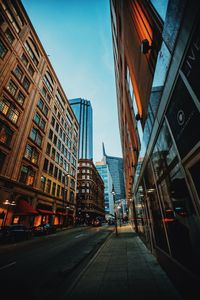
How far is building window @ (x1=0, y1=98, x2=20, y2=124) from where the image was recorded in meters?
21.2

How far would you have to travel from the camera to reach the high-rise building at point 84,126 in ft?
453

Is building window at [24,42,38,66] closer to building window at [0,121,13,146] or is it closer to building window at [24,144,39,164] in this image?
building window at [0,121,13,146]

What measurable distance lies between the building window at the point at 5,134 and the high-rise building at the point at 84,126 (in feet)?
368

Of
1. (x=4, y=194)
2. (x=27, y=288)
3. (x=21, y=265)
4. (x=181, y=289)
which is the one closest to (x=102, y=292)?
(x=181, y=289)

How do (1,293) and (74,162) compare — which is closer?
(1,293)

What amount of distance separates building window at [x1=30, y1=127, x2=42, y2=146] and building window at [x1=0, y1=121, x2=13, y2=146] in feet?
18.2

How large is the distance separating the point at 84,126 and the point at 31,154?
120 meters

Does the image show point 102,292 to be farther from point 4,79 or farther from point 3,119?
point 4,79

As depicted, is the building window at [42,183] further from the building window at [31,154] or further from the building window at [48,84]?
the building window at [48,84]

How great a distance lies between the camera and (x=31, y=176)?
26719mm

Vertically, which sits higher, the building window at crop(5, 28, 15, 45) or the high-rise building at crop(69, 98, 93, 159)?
the high-rise building at crop(69, 98, 93, 159)

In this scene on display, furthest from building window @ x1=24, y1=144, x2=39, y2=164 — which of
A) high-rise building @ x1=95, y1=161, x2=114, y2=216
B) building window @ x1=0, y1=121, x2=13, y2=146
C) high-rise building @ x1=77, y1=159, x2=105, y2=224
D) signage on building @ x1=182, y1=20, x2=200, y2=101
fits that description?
high-rise building @ x1=95, y1=161, x2=114, y2=216

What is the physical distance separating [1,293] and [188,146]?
271 inches

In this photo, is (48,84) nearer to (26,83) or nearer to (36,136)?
(26,83)
